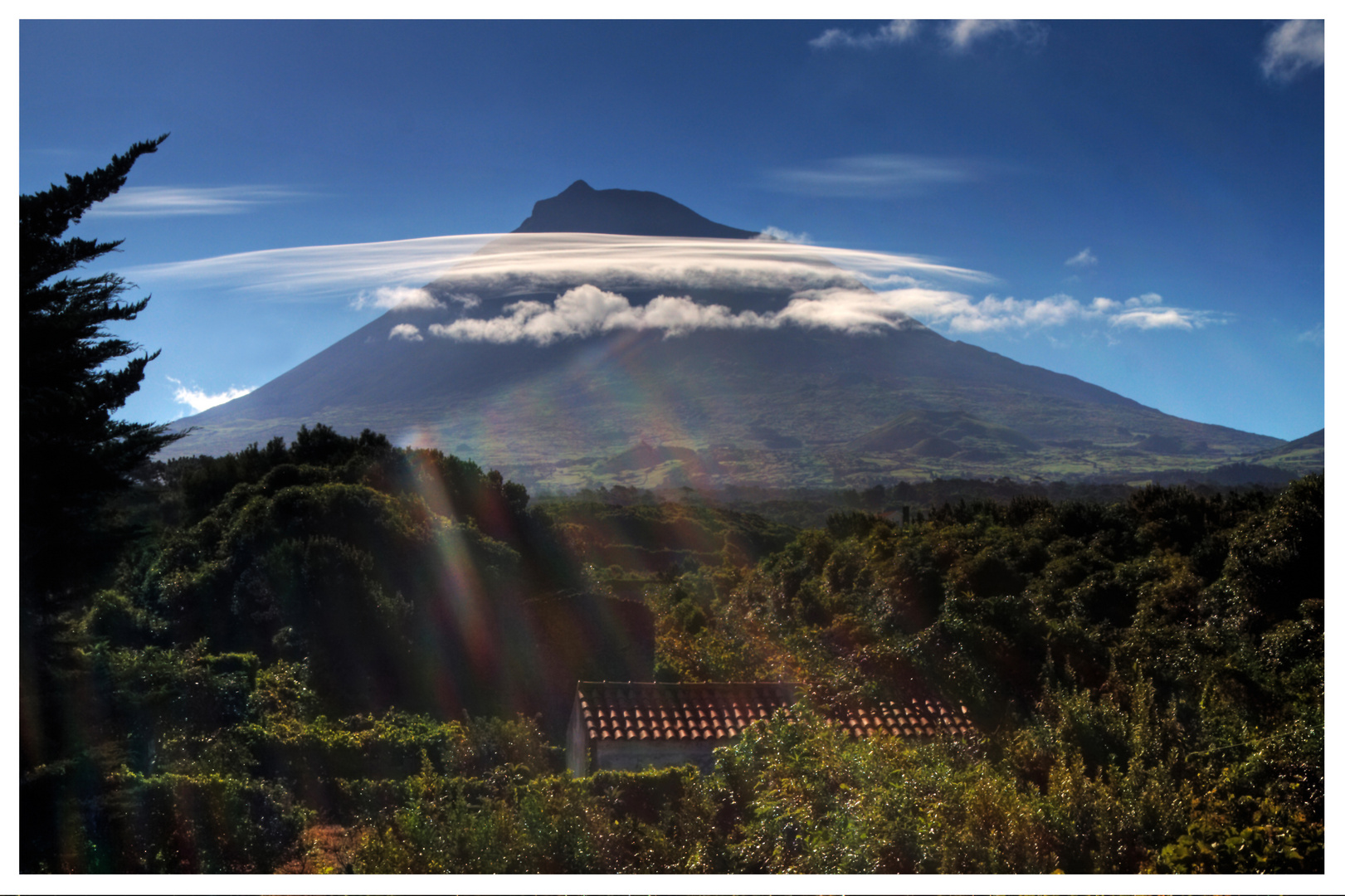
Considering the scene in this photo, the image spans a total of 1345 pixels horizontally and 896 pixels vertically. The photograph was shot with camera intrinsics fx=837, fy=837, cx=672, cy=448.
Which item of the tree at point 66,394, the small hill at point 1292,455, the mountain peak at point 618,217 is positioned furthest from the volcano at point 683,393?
the tree at point 66,394

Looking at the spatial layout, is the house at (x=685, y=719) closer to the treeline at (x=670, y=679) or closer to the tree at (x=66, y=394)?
the treeline at (x=670, y=679)

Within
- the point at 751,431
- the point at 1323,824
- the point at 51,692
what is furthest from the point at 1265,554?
the point at 751,431

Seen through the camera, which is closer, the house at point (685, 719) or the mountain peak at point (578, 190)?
the house at point (685, 719)

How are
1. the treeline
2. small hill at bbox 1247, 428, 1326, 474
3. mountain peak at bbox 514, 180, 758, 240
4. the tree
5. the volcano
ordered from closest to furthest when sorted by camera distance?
the treeline → the tree → small hill at bbox 1247, 428, 1326, 474 → the volcano → mountain peak at bbox 514, 180, 758, 240

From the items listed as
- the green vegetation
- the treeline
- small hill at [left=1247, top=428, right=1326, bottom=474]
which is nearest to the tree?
the green vegetation

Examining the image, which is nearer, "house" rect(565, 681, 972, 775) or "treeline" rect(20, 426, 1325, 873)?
"treeline" rect(20, 426, 1325, 873)

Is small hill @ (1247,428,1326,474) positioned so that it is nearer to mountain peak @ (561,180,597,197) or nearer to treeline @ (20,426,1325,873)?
treeline @ (20,426,1325,873)

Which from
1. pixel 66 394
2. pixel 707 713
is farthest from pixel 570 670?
pixel 66 394
